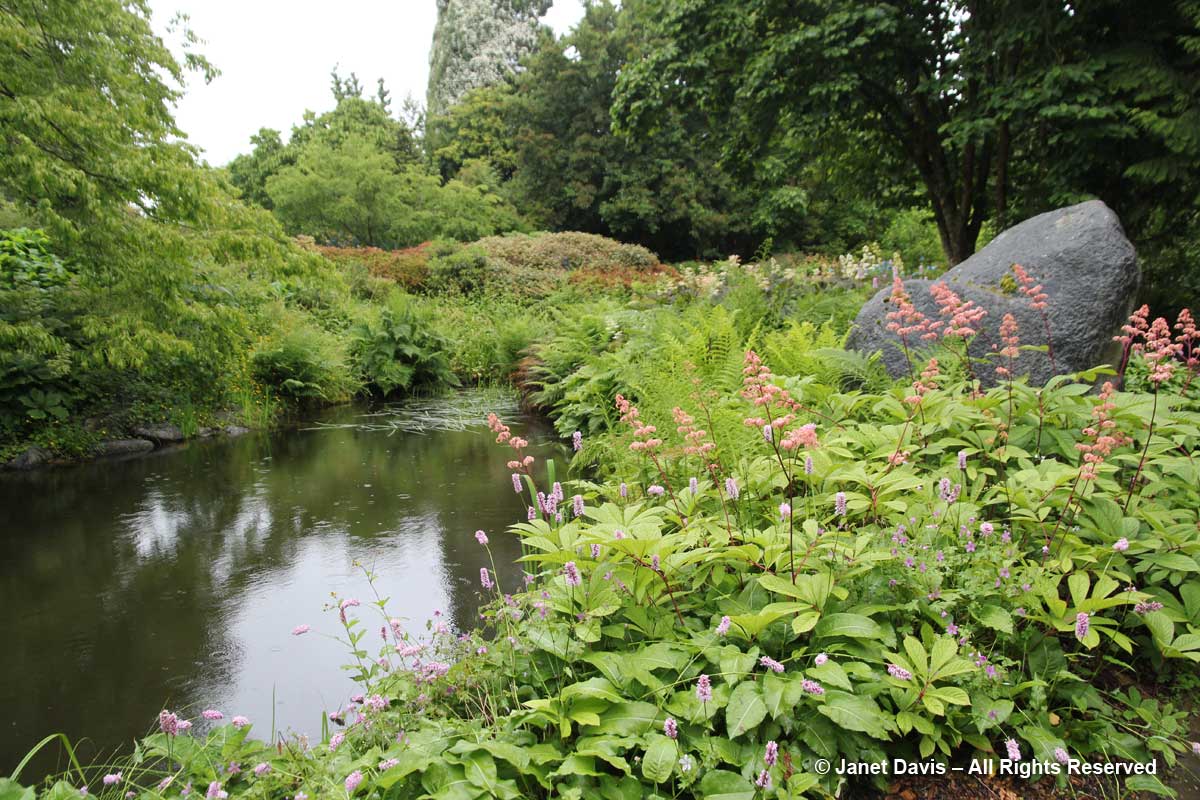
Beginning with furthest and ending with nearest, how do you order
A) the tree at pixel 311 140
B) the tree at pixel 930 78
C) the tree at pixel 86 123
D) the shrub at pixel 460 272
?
the tree at pixel 311 140
the shrub at pixel 460 272
the tree at pixel 930 78
the tree at pixel 86 123

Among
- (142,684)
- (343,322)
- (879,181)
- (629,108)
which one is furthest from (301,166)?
(142,684)

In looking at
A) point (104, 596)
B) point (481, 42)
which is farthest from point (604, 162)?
point (104, 596)

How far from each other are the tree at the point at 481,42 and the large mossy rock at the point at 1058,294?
37320 mm

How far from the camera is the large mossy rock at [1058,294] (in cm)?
404

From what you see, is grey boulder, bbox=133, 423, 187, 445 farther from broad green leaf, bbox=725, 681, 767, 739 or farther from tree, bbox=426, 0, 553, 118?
tree, bbox=426, 0, 553, 118

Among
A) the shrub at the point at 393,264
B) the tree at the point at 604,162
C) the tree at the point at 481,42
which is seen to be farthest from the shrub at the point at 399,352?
the tree at the point at 481,42

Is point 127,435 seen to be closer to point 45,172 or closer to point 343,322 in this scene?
point 45,172

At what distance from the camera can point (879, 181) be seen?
8.88m

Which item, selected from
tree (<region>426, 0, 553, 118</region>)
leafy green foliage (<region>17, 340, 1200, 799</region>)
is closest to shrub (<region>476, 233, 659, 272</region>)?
leafy green foliage (<region>17, 340, 1200, 799</region>)

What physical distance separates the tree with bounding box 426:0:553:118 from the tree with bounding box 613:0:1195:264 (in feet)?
107

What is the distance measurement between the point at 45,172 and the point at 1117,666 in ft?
20.4

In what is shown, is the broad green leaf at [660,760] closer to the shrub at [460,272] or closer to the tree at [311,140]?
the shrub at [460,272]

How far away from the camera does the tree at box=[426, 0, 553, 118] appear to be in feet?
124

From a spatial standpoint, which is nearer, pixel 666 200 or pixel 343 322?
pixel 343 322
